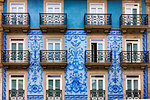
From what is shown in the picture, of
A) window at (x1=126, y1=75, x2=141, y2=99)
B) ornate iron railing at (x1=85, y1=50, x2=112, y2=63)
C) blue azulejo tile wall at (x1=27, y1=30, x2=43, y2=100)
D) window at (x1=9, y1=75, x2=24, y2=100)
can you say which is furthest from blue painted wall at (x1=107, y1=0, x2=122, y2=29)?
window at (x1=9, y1=75, x2=24, y2=100)

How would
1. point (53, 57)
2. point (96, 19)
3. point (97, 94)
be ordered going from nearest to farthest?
point (97, 94)
point (53, 57)
point (96, 19)

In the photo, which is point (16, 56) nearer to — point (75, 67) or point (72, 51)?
point (72, 51)

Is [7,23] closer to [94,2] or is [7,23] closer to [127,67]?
[94,2]

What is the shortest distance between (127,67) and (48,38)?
537cm

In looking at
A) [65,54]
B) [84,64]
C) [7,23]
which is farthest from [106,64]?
[7,23]

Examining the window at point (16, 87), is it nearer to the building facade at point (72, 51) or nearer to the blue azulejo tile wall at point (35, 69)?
the building facade at point (72, 51)

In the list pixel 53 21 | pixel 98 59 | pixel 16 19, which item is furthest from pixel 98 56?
pixel 16 19

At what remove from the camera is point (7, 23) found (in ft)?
49.5

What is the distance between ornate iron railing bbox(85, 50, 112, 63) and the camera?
587 inches

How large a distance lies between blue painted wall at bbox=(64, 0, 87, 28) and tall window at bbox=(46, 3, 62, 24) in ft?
1.76

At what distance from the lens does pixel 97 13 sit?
15492mm

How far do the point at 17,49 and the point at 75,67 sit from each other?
12.8 ft

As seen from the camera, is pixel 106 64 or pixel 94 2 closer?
pixel 106 64

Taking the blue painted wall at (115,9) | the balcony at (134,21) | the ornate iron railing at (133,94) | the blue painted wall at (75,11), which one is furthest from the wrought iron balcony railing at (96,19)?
the ornate iron railing at (133,94)
